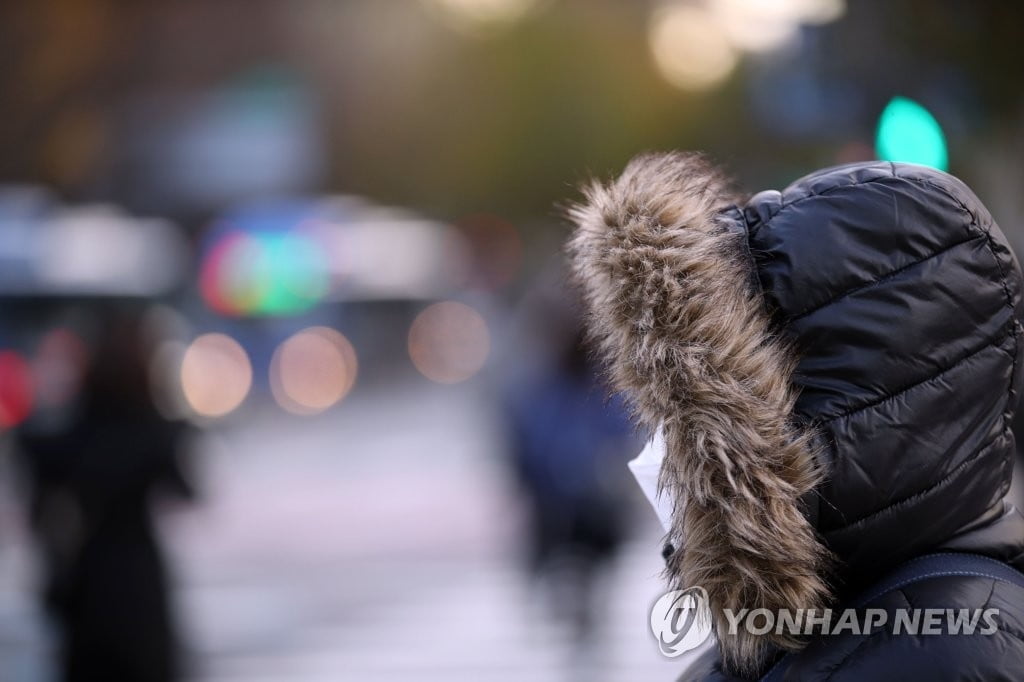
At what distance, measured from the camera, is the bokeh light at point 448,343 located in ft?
84.7

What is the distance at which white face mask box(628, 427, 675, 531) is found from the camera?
1949 millimetres

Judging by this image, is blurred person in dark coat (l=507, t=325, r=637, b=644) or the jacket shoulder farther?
blurred person in dark coat (l=507, t=325, r=637, b=644)

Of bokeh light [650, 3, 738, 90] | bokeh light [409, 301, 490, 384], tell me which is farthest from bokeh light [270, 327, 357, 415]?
bokeh light [650, 3, 738, 90]

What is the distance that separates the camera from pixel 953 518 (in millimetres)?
1808

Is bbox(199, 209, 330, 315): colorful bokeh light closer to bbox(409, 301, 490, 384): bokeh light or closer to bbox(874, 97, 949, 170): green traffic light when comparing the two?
bbox(409, 301, 490, 384): bokeh light

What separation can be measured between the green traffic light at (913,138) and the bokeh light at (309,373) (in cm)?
1783

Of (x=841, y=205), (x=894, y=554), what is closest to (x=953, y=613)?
(x=894, y=554)

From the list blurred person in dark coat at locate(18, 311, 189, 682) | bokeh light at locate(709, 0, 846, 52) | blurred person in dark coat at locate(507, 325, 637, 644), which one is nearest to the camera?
blurred person in dark coat at locate(18, 311, 189, 682)

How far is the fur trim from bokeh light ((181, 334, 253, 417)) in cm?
1360

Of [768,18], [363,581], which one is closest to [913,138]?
[768,18]

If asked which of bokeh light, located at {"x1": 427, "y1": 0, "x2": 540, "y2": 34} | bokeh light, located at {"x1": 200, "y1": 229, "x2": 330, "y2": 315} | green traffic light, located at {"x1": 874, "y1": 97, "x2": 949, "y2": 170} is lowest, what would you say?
green traffic light, located at {"x1": 874, "y1": 97, "x2": 949, "y2": 170}

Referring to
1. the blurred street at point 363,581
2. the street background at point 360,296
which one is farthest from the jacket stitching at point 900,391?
the blurred street at point 363,581

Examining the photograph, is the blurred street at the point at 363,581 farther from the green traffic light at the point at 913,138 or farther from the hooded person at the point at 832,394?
the hooded person at the point at 832,394

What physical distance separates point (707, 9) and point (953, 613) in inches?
524
